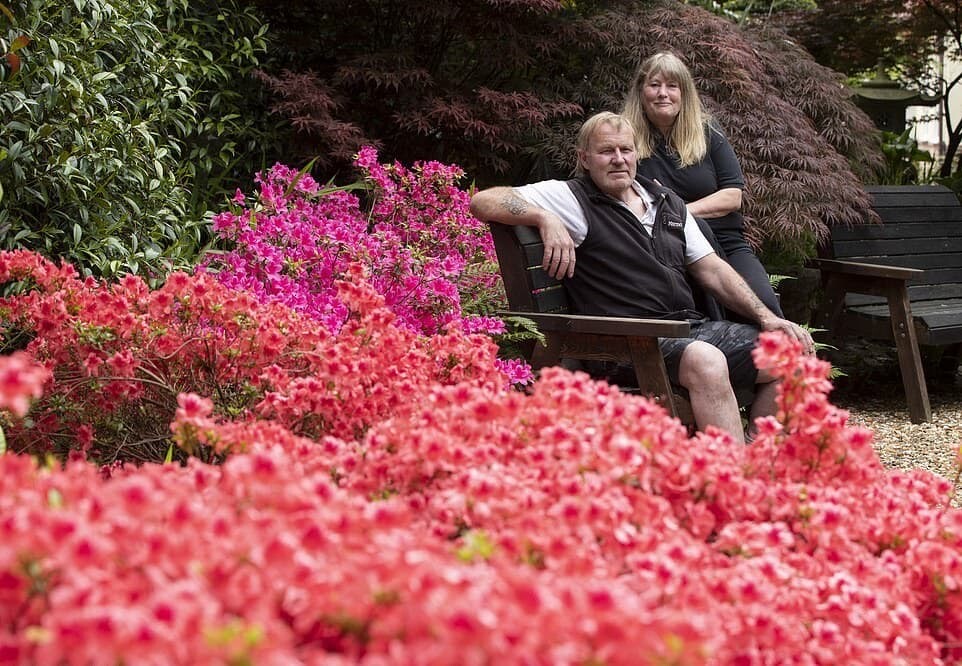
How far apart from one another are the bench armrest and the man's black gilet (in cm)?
198

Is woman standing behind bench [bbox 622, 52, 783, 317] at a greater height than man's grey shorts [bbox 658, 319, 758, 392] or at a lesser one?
greater

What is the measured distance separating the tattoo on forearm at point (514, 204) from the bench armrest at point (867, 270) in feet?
7.98

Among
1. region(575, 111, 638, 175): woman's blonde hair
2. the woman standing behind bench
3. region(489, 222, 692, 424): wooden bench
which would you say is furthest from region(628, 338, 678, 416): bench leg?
the woman standing behind bench

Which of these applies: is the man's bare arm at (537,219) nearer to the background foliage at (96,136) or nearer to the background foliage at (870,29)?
the background foliage at (96,136)

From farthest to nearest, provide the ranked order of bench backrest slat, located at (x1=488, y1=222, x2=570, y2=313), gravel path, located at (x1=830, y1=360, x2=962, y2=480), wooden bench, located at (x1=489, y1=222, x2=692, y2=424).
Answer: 1. gravel path, located at (x1=830, y1=360, x2=962, y2=480)
2. bench backrest slat, located at (x1=488, y1=222, x2=570, y2=313)
3. wooden bench, located at (x1=489, y1=222, x2=692, y2=424)

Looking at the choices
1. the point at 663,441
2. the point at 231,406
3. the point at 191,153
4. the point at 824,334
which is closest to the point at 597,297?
the point at 231,406

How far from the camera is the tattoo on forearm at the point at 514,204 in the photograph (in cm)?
323

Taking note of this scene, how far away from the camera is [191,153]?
4691mm

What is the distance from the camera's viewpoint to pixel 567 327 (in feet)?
9.98

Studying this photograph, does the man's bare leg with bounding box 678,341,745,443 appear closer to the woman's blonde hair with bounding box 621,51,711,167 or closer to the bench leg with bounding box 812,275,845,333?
the woman's blonde hair with bounding box 621,51,711,167

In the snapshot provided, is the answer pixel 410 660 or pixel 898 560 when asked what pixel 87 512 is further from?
pixel 898 560

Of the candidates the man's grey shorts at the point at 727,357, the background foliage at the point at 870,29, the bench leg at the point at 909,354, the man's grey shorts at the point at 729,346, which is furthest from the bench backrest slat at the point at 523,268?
the background foliage at the point at 870,29

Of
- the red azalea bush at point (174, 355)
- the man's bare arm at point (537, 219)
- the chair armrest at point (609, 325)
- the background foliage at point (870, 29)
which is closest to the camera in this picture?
the red azalea bush at point (174, 355)

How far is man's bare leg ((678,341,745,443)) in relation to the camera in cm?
300
